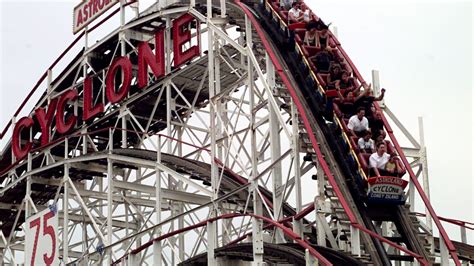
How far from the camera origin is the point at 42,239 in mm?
20578

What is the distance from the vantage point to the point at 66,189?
84.1ft

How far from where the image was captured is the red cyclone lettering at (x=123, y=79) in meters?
25.9

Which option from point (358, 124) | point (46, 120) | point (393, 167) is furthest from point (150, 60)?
point (393, 167)

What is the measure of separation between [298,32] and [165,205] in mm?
7390

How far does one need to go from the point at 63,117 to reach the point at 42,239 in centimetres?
838

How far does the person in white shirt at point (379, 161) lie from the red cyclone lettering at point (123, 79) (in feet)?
30.9

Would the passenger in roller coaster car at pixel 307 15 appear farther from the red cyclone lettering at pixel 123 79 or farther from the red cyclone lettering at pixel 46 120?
the red cyclone lettering at pixel 46 120

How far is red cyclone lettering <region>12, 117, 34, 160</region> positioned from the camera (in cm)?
2958

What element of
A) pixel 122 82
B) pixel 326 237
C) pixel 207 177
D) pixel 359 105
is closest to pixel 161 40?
pixel 122 82

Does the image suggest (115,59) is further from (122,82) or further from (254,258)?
(254,258)

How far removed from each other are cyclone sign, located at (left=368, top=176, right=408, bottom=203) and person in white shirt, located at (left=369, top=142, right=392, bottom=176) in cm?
31

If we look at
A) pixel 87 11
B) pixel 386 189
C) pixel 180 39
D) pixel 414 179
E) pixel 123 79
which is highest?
pixel 87 11

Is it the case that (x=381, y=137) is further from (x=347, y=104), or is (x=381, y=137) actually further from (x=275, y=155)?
(x=275, y=155)

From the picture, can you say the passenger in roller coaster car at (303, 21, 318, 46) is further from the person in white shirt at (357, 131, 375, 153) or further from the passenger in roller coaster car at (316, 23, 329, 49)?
the person in white shirt at (357, 131, 375, 153)
